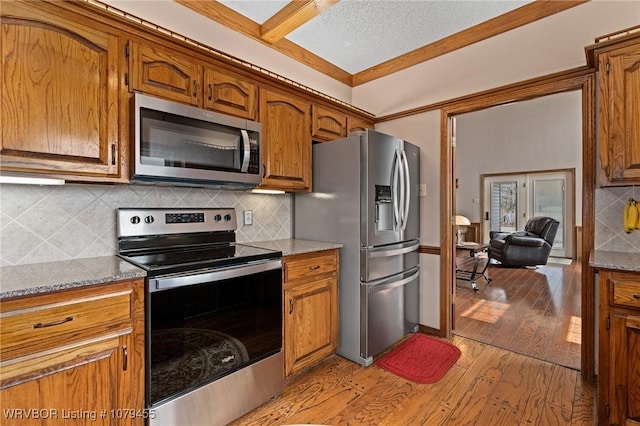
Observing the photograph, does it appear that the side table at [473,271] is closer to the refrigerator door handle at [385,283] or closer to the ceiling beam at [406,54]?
the refrigerator door handle at [385,283]

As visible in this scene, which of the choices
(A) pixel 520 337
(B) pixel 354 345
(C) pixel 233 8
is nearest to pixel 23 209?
(C) pixel 233 8

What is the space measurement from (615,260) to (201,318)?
2.24 meters

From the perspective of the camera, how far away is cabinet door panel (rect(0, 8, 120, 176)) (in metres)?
1.27

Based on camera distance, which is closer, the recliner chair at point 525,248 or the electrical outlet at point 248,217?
the electrical outlet at point 248,217

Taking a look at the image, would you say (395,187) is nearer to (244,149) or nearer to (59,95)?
(244,149)

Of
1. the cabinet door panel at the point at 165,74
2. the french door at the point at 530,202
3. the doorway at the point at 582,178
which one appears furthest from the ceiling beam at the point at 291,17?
the french door at the point at 530,202

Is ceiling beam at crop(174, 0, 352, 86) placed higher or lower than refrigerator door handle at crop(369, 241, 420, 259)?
higher

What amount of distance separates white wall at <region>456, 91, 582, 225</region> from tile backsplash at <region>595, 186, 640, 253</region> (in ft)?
15.3

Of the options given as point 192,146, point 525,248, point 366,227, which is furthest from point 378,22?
point 525,248

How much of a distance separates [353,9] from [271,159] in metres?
1.35

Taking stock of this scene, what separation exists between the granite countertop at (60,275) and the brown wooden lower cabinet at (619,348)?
2.27 metres

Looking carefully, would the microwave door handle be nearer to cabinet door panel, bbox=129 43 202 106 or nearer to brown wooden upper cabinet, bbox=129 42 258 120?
brown wooden upper cabinet, bbox=129 42 258 120

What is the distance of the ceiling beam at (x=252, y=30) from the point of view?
220 cm

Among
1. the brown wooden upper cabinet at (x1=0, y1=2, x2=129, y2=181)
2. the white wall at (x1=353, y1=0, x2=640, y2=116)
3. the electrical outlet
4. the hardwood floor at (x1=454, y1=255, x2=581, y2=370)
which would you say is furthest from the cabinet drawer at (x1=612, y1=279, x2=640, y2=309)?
the brown wooden upper cabinet at (x1=0, y1=2, x2=129, y2=181)
